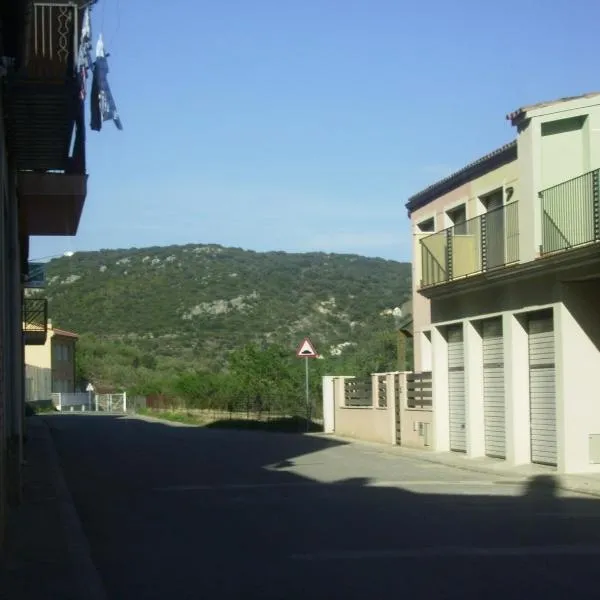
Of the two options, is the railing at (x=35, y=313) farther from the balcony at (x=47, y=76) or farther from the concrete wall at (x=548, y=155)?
the balcony at (x=47, y=76)

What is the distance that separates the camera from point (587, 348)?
19203 millimetres

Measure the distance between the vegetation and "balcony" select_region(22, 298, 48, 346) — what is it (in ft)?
144

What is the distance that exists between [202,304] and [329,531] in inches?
4074

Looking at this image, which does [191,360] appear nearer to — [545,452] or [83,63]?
[545,452]

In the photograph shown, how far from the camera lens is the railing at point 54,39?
11.7 meters

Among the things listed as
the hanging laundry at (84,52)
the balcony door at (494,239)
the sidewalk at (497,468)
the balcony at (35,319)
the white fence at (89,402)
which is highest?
the hanging laundry at (84,52)

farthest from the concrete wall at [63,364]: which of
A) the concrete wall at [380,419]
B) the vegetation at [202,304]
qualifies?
the concrete wall at [380,419]

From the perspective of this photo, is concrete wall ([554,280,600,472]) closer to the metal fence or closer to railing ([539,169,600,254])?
railing ([539,169,600,254])

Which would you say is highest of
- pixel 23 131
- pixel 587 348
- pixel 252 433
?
pixel 23 131

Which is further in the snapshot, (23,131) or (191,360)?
(191,360)

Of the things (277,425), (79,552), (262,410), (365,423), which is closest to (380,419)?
(365,423)

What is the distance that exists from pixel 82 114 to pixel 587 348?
409 inches

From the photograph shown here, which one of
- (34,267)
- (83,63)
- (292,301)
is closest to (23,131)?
(83,63)

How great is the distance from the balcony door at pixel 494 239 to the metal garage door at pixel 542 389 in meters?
1.59
